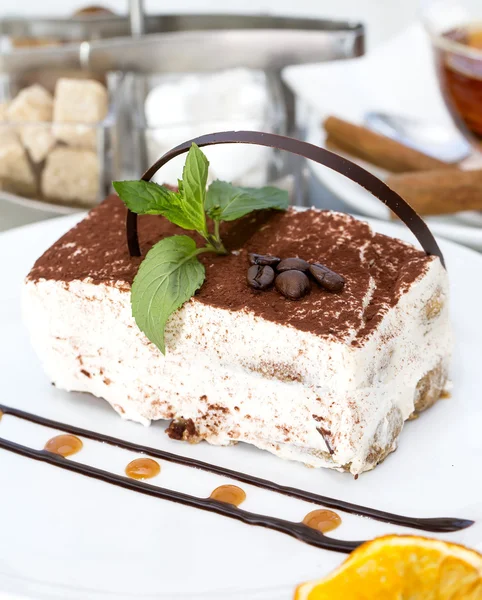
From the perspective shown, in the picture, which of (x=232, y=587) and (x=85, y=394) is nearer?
(x=232, y=587)

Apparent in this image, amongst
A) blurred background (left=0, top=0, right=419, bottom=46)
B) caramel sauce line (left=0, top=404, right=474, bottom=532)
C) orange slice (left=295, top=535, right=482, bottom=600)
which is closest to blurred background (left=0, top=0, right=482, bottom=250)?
caramel sauce line (left=0, top=404, right=474, bottom=532)

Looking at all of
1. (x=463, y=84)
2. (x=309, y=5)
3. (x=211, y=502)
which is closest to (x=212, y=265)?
(x=211, y=502)

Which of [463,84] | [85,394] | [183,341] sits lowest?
[85,394]

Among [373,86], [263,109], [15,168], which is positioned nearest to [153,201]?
A: [15,168]

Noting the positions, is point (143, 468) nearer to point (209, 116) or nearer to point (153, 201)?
point (153, 201)

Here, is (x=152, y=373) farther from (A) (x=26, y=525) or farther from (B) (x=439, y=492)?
(B) (x=439, y=492)

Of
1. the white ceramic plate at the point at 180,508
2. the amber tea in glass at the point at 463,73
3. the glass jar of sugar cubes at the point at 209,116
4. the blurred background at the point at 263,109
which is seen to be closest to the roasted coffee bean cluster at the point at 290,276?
the white ceramic plate at the point at 180,508

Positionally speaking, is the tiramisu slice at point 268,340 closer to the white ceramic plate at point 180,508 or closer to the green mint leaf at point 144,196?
the white ceramic plate at point 180,508
